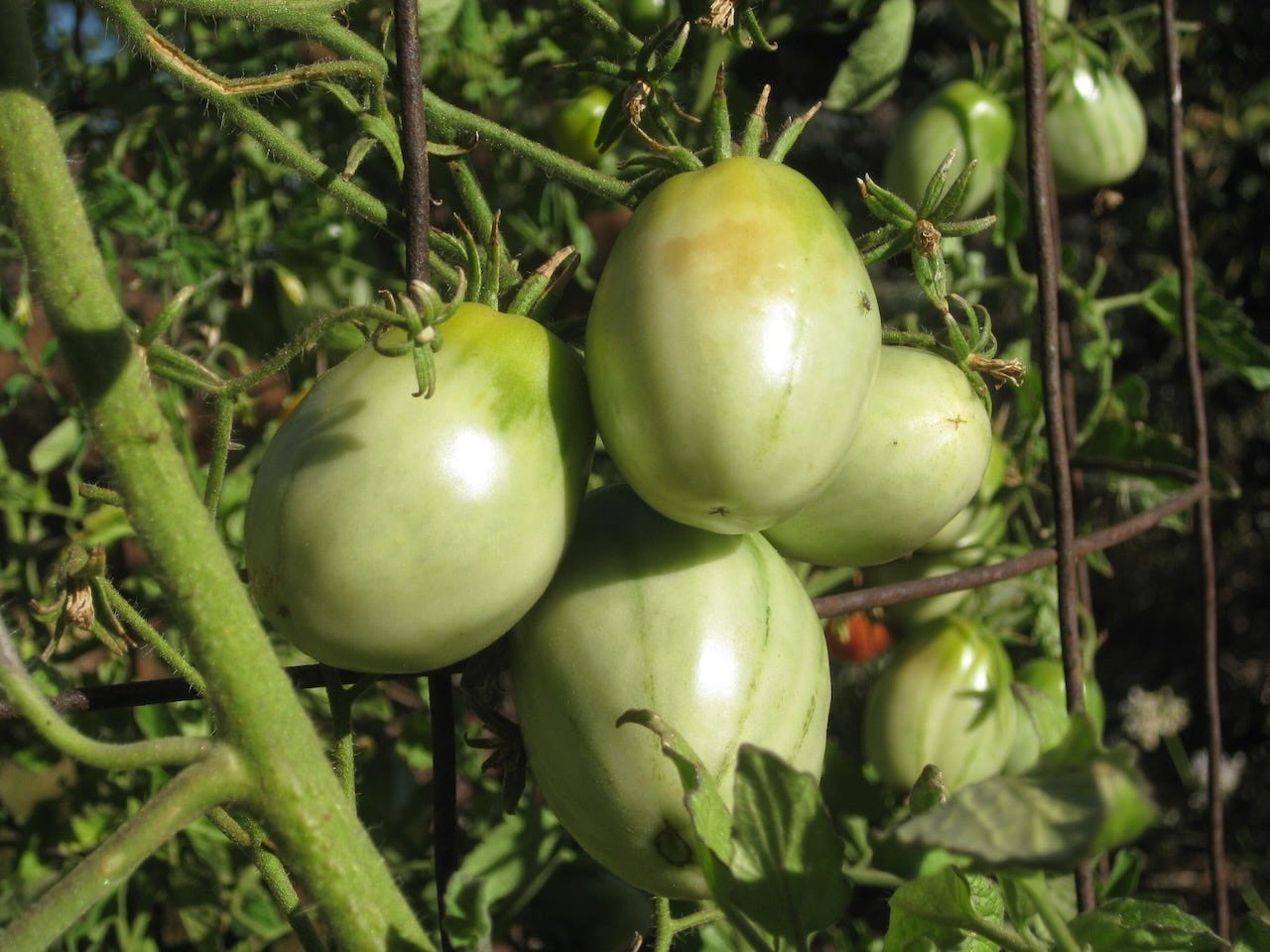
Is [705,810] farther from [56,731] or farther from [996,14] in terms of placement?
[996,14]

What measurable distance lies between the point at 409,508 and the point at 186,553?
76 millimetres

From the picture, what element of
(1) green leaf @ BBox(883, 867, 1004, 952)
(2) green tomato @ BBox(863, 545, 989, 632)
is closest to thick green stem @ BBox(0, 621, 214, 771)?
(1) green leaf @ BBox(883, 867, 1004, 952)

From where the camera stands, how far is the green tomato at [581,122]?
0.90 meters

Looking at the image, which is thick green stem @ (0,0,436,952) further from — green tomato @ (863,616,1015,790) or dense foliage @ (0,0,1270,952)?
green tomato @ (863,616,1015,790)

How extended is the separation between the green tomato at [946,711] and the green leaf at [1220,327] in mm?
303

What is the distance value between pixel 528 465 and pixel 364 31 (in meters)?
0.69

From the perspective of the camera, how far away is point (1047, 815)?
11.4 inches

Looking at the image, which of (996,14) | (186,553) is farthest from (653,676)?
(996,14)

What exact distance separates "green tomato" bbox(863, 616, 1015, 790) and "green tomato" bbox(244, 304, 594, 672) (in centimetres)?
50

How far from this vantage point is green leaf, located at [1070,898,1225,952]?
15.1 inches

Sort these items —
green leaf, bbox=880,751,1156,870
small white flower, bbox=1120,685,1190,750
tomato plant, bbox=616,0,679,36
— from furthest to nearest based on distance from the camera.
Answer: small white flower, bbox=1120,685,1190,750, tomato plant, bbox=616,0,679,36, green leaf, bbox=880,751,1156,870

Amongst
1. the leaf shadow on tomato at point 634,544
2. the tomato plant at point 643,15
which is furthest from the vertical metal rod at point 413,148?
the tomato plant at point 643,15

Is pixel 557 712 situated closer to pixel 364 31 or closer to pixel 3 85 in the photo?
pixel 3 85

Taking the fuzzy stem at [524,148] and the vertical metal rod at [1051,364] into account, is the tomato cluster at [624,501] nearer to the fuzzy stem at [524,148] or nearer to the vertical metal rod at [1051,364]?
the fuzzy stem at [524,148]
